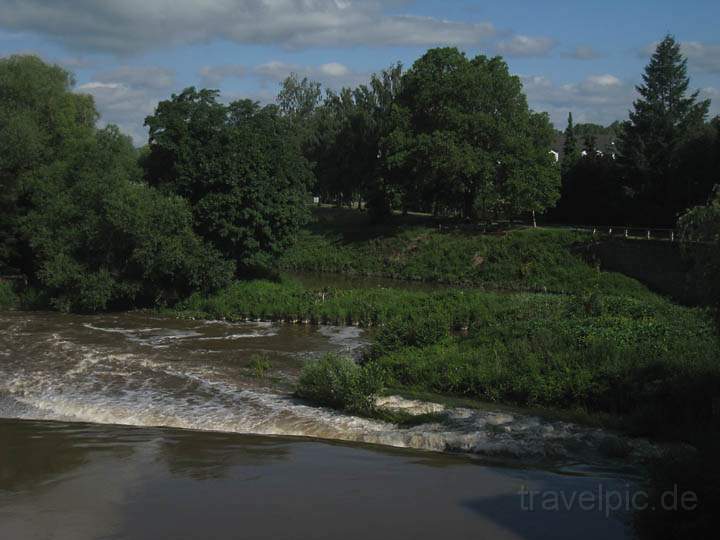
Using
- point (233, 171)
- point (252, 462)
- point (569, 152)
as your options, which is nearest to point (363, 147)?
point (569, 152)

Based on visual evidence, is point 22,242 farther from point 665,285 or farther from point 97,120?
point 665,285

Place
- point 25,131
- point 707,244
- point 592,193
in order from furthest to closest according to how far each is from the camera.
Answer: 1. point 592,193
2. point 25,131
3. point 707,244

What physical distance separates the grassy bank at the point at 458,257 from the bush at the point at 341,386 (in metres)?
22.7

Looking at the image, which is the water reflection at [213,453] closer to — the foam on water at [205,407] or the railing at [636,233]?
the foam on water at [205,407]

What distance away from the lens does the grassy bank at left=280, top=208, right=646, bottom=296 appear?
162 feet

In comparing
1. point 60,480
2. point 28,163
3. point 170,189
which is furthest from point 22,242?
point 60,480

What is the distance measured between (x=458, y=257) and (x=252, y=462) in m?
45.0

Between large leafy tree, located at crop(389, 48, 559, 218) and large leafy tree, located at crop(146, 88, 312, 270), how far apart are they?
20.2 meters

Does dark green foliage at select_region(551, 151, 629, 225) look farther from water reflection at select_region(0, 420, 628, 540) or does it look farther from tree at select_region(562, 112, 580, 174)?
water reflection at select_region(0, 420, 628, 540)

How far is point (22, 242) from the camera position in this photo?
128 feet

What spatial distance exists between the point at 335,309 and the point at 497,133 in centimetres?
3082

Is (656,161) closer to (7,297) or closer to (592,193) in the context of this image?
(592,193)

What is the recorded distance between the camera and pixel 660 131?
58.3 m

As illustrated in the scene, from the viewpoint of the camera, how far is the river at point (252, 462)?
34.5 ft
